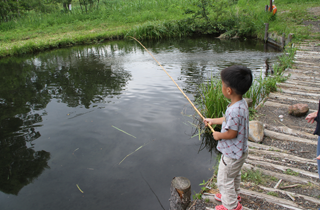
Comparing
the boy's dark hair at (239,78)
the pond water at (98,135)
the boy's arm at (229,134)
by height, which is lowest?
the pond water at (98,135)

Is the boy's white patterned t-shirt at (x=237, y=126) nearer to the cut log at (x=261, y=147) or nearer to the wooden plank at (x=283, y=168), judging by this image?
A: the wooden plank at (x=283, y=168)

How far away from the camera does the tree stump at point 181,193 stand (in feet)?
7.36

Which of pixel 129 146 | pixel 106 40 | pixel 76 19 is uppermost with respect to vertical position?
pixel 76 19

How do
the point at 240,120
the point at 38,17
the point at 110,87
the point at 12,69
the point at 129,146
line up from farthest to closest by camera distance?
the point at 38,17, the point at 12,69, the point at 110,87, the point at 129,146, the point at 240,120

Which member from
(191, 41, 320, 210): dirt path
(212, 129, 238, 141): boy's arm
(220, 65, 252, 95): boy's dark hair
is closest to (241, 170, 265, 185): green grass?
(191, 41, 320, 210): dirt path

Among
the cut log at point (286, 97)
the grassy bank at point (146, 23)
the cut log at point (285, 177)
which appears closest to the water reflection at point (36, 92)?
the grassy bank at point (146, 23)

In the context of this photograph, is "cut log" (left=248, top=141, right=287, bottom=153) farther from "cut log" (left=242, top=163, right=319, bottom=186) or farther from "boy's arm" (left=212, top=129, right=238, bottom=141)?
"boy's arm" (left=212, top=129, right=238, bottom=141)

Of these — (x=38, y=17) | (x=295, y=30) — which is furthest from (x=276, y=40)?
(x=38, y=17)

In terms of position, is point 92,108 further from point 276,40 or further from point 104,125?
point 276,40

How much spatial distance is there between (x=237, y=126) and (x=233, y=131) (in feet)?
0.18

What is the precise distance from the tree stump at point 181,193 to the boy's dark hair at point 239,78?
1098mm

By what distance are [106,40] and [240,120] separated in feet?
47.2

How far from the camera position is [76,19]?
61.0 feet

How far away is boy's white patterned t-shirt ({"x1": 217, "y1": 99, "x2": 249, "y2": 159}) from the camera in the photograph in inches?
75.3
